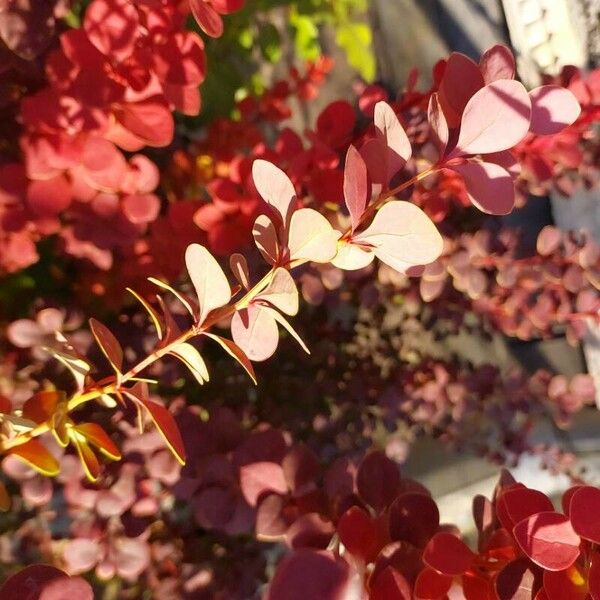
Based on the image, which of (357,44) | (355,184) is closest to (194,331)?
(355,184)

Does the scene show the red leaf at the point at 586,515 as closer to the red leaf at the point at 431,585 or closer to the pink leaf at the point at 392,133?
the red leaf at the point at 431,585

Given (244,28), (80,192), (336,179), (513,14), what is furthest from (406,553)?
(513,14)

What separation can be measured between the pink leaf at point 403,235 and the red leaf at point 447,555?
23 cm

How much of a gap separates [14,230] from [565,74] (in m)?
0.60

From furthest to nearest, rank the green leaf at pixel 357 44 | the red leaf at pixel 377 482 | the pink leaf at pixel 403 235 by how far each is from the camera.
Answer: the green leaf at pixel 357 44, the red leaf at pixel 377 482, the pink leaf at pixel 403 235

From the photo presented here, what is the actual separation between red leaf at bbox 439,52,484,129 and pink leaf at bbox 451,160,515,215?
5 centimetres

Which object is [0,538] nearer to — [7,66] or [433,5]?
[7,66]

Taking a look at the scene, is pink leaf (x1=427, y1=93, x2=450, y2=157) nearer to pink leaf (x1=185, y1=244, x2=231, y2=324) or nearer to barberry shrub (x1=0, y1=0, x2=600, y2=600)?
barberry shrub (x1=0, y1=0, x2=600, y2=600)

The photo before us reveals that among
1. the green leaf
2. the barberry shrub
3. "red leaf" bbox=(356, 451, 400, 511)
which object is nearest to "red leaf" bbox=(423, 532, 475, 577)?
the barberry shrub

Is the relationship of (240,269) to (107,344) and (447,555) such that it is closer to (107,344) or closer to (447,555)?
(107,344)

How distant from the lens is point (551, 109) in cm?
43

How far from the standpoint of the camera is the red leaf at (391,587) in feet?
1.62

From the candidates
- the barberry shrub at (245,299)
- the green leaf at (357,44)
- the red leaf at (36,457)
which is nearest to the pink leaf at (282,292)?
the barberry shrub at (245,299)

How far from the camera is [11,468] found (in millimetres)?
664
